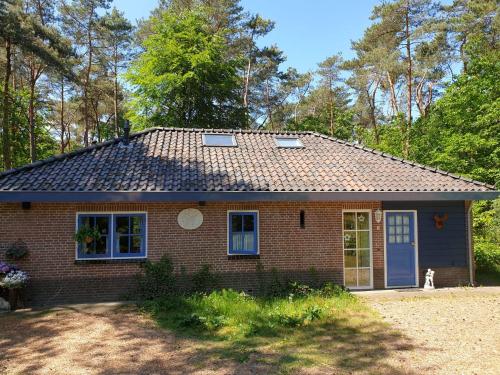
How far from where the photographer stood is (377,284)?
35.1ft

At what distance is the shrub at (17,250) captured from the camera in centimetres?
898

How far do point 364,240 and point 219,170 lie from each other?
4354 millimetres

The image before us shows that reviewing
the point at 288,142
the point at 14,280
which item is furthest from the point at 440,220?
the point at 14,280

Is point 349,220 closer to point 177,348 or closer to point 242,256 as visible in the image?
point 242,256

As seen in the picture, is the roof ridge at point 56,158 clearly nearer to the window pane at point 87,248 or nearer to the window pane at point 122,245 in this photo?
the window pane at point 87,248

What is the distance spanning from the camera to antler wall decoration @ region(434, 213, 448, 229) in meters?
10.8

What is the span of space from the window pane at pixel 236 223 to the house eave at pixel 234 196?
75 cm

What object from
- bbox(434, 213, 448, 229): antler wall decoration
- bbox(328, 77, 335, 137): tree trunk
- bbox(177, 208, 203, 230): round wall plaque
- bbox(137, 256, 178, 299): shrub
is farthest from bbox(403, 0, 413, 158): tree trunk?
bbox(137, 256, 178, 299): shrub

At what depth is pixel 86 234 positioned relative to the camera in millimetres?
9328

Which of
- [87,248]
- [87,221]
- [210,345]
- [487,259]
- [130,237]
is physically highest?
[87,221]

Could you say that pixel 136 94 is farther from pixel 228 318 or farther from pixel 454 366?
pixel 454 366

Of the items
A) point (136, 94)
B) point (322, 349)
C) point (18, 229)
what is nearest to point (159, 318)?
point (322, 349)

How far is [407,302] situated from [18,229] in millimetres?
9122

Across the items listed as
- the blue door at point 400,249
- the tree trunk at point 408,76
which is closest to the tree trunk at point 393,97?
the tree trunk at point 408,76
